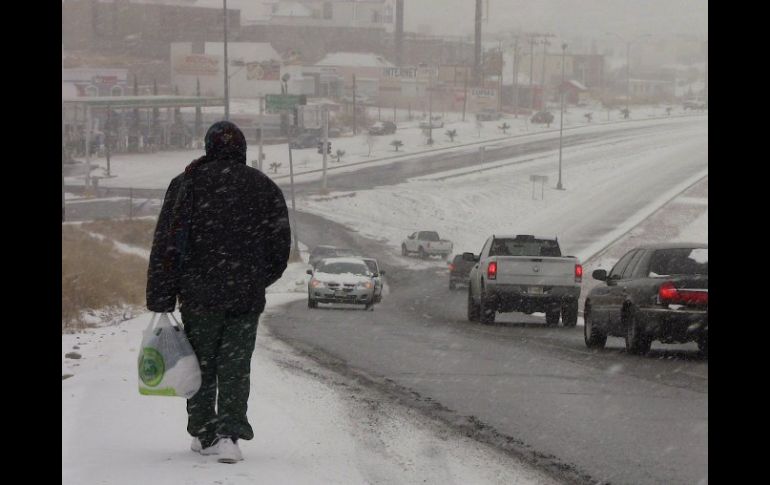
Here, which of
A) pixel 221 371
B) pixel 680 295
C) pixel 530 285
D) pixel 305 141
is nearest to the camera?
pixel 221 371

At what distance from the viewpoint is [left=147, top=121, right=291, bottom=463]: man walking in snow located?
685 cm

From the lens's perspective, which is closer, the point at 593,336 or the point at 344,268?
the point at 593,336

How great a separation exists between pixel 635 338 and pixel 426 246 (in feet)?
170

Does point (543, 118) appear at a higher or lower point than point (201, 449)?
higher

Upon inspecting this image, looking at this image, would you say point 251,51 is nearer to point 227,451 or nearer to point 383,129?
point 383,129

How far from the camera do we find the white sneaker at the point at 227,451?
6891mm

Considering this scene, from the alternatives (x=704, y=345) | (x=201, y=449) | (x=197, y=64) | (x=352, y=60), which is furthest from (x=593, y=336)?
(x=352, y=60)

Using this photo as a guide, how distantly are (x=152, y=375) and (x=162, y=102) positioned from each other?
3942 inches

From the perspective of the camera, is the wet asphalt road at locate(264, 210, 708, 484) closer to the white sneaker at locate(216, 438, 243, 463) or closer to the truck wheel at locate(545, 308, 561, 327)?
the truck wheel at locate(545, 308, 561, 327)

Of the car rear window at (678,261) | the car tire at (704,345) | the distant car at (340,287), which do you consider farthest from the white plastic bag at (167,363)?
the distant car at (340,287)

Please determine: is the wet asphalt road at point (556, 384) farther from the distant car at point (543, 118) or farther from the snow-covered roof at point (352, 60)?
the snow-covered roof at point (352, 60)

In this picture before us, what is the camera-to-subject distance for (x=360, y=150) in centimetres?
11450
